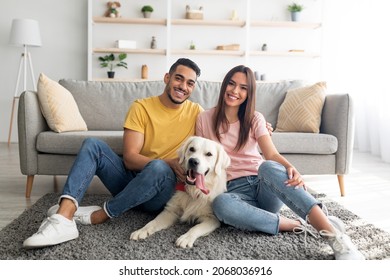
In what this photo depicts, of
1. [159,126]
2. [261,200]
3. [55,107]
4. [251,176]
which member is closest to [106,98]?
[55,107]

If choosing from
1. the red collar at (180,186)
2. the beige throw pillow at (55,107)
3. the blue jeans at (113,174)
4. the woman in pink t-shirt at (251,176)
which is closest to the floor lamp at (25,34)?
the beige throw pillow at (55,107)

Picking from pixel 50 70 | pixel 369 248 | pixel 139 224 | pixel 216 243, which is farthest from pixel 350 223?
pixel 50 70

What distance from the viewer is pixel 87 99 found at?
3516 mm

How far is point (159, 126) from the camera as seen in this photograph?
88.0 inches

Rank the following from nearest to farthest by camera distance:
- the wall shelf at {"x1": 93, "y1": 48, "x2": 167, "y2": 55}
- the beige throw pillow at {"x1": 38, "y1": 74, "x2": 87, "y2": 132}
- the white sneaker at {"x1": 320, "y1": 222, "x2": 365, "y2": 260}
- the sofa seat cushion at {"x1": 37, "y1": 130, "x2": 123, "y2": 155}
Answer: the white sneaker at {"x1": 320, "y1": 222, "x2": 365, "y2": 260} < the sofa seat cushion at {"x1": 37, "y1": 130, "x2": 123, "y2": 155} < the beige throw pillow at {"x1": 38, "y1": 74, "x2": 87, "y2": 132} < the wall shelf at {"x1": 93, "y1": 48, "x2": 167, "y2": 55}

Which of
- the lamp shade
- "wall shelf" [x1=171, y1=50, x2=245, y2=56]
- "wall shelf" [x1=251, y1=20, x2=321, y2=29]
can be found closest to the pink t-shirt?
"wall shelf" [x1=171, y1=50, x2=245, y2=56]

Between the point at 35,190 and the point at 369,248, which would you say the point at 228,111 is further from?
the point at 35,190

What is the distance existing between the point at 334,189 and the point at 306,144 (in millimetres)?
521

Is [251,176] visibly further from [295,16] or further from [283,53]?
[295,16]

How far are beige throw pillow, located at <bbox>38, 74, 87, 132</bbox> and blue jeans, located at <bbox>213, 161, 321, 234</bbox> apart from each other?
1.49m

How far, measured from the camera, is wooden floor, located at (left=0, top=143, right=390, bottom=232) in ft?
8.12

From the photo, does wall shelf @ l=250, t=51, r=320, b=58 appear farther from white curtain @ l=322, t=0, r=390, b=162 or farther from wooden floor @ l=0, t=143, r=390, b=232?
wooden floor @ l=0, t=143, r=390, b=232

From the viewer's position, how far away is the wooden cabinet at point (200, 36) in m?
5.95

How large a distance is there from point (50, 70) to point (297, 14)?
12.4ft
